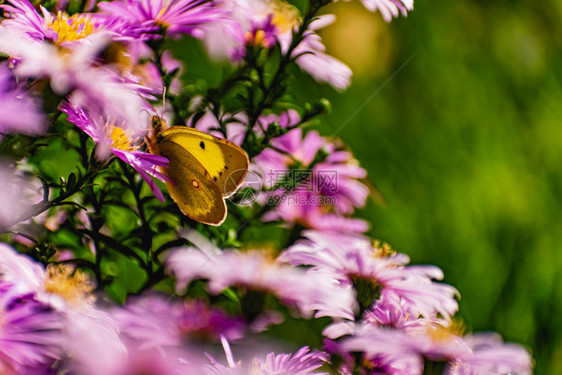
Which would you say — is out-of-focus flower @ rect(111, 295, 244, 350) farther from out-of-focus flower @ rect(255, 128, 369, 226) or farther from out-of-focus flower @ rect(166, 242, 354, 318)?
out-of-focus flower @ rect(255, 128, 369, 226)

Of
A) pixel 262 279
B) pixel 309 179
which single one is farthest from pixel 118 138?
pixel 309 179

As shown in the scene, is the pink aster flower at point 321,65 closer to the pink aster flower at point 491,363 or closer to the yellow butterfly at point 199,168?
the yellow butterfly at point 199,168

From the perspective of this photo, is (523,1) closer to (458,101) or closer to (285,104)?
(458,101)

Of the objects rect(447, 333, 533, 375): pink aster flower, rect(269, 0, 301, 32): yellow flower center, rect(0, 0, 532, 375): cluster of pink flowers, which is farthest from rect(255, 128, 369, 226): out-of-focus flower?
rect(447, 333, 533, 375): pink aster flower

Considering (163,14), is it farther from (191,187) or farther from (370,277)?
(370,277)

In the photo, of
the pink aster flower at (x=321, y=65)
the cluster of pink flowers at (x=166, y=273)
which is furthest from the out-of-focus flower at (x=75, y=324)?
the pink aster flower at (x=321, y=65)

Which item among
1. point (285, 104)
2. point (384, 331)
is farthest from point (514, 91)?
point (384, 331)
